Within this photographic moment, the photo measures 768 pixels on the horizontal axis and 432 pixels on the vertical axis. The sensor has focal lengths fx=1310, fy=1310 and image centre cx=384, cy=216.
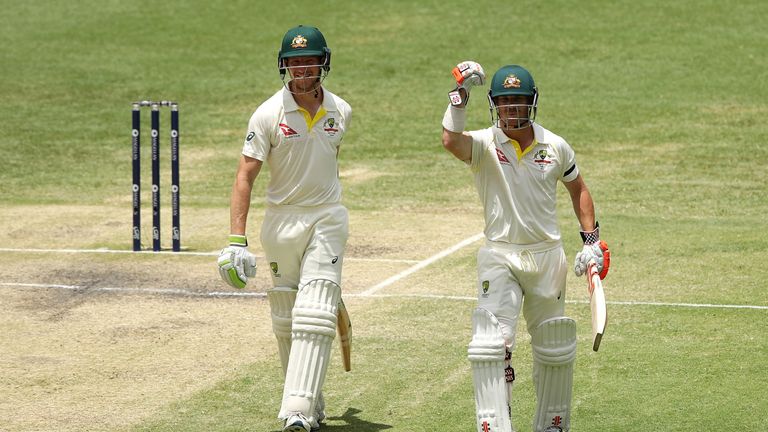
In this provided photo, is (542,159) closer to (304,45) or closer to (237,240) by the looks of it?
(304,45)

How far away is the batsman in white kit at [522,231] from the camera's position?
25.8ft

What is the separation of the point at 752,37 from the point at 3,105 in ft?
48.4

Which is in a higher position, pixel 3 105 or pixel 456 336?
pixel 3 105

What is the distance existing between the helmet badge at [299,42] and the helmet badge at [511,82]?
4.66 ft

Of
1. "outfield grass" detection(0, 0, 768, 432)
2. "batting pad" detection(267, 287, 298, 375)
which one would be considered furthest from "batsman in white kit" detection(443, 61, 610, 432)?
"batting pad" detection(267, 287, 298, 375)

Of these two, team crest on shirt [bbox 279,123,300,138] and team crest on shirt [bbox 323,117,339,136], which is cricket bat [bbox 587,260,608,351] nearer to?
team crest on shirt [bbox 323,117,339,136]

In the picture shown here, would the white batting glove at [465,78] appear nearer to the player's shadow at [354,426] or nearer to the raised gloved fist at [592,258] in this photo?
the raised gloved fist at [592,258]

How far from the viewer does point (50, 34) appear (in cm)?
2881

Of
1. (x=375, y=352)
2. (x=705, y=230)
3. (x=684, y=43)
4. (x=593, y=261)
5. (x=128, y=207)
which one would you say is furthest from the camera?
(x=684, y=43)

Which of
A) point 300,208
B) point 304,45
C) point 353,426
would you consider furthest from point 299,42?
point 353,426

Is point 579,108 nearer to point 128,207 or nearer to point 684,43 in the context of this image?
point 684,43

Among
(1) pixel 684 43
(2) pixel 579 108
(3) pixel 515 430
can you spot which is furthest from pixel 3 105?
(3) pixel 515 430

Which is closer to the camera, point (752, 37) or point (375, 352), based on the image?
point (375, 352)

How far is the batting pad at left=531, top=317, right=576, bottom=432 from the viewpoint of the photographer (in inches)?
314
